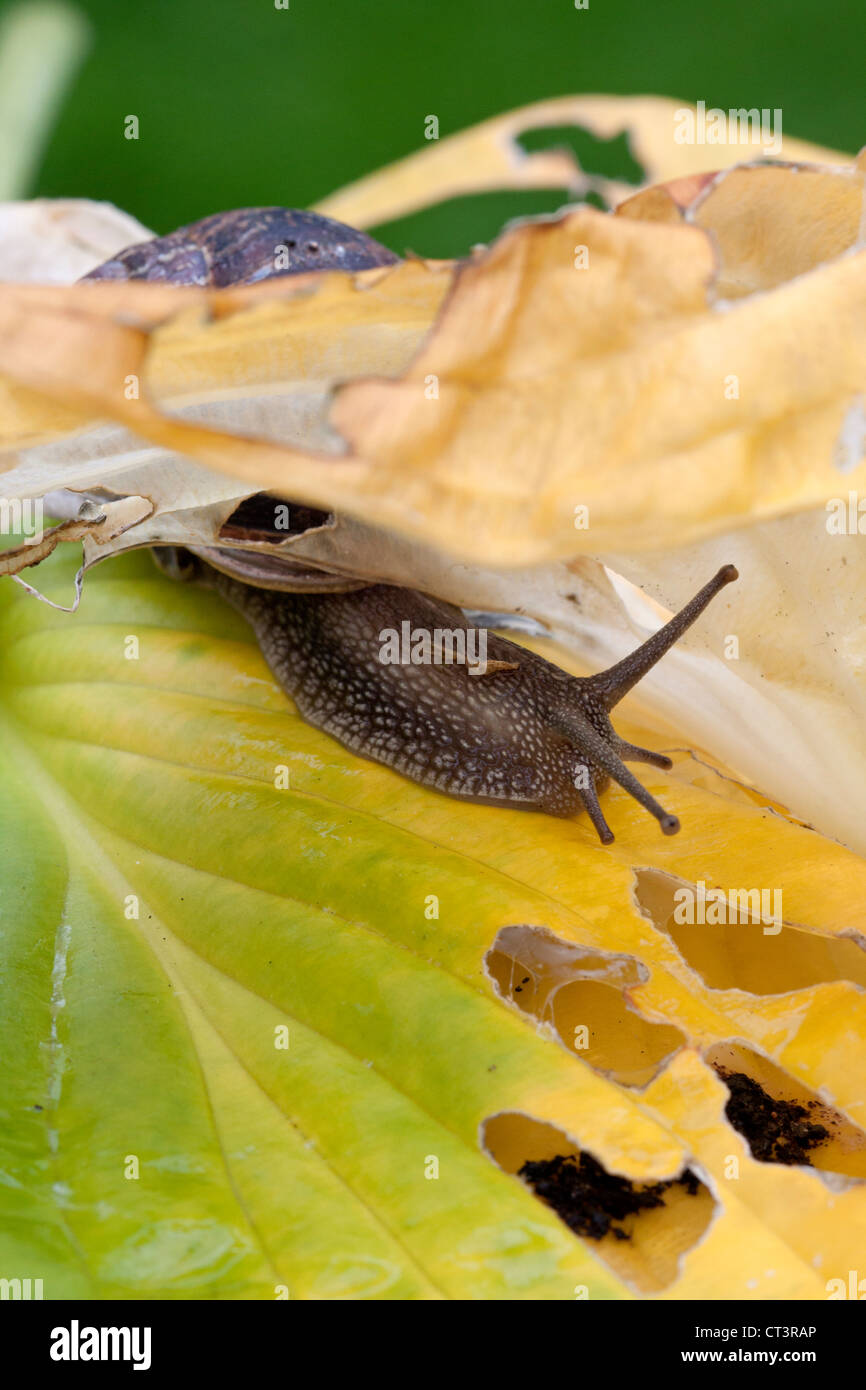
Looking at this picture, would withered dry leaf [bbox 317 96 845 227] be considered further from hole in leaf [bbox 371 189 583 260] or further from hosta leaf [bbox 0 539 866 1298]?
hosta leaf [bbox 0 539 866 1298]

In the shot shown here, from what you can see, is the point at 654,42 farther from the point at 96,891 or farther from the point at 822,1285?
the point at 822,1285

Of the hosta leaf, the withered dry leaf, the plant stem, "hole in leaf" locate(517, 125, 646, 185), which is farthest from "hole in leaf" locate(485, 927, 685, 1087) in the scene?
the plant stem

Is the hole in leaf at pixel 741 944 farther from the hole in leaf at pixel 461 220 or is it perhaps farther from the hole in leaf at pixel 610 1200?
the hole in leaf at pixel 461 220

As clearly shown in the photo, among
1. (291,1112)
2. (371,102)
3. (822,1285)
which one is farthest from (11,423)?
(371,102)

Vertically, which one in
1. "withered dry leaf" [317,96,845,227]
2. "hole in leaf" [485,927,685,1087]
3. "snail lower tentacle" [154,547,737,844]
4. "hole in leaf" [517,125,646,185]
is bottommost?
"hole in leaf" [485,927,685,1087]

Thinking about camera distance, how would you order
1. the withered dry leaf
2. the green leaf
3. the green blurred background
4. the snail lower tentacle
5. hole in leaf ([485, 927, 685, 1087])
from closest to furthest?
the green leaf, hole in leaf ([485, 927, 685, 1087]), the snail lower tentacle, the withered dry leaf, the green blurred background

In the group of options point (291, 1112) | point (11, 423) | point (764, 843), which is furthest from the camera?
point (764, 843)

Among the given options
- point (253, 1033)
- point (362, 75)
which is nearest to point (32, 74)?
point (362, 75)

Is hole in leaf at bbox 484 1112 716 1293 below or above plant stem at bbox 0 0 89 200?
below
